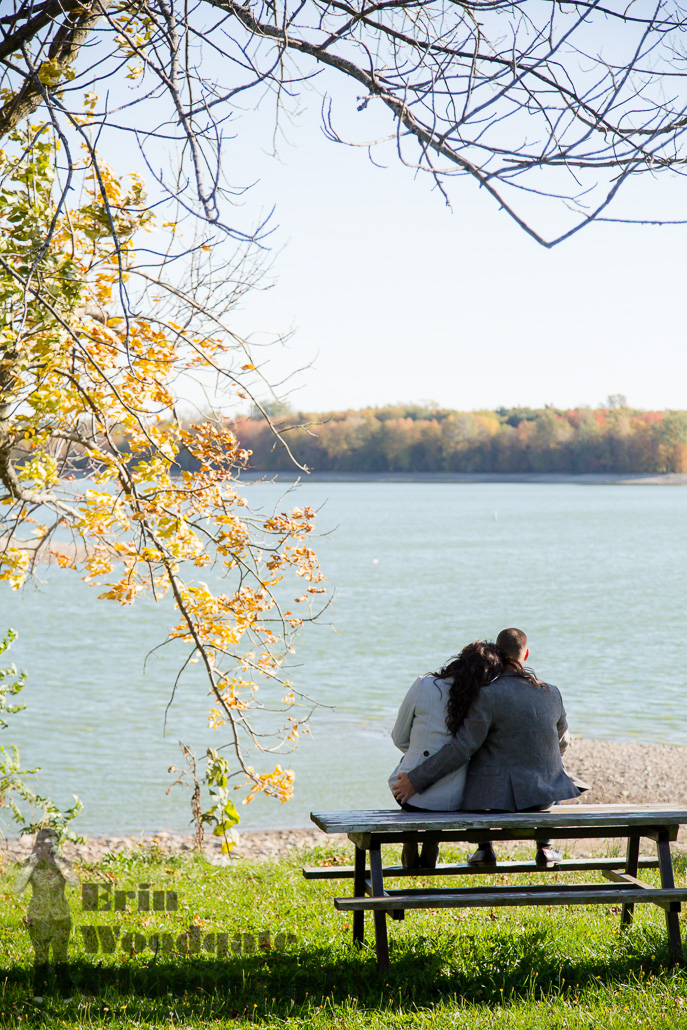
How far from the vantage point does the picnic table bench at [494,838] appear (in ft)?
11.8

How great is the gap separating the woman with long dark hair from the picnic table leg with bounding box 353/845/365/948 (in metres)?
0.33

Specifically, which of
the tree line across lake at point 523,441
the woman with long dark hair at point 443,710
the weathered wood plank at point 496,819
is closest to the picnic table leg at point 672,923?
the weathered wood plank at point 496,819

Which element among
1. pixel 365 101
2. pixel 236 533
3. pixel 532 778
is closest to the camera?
pixel 365 101

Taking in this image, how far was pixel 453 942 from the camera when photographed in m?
4.05

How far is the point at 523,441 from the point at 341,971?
99.6m

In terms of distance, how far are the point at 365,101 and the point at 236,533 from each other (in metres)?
2.90

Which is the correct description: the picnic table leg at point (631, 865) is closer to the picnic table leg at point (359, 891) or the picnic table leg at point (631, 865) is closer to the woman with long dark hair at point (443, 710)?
the woman with long dark hair at point (443, 710)

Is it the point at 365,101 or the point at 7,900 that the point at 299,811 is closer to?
the point at 7,900

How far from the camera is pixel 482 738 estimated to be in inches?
152

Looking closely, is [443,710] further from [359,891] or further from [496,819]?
[359,891]

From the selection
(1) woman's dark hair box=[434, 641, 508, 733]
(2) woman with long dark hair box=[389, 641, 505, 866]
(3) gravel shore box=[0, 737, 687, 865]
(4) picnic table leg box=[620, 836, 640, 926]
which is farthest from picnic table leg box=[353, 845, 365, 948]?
(3) gravel shore box=[0, 737, 687, 865]

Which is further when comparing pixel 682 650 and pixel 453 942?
pixel 682 650

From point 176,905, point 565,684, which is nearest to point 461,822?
point 176,905

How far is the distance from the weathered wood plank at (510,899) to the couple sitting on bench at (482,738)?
0.35 metres
